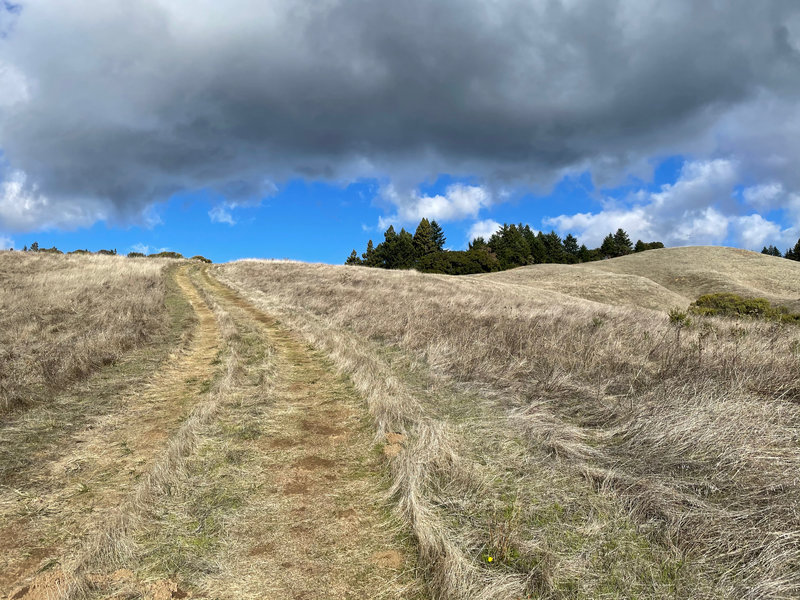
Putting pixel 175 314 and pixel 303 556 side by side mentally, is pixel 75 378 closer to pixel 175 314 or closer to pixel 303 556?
pixel 303 556

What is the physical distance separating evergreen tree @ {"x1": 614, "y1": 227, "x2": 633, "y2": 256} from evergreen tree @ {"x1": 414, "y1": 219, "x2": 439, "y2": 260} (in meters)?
42.9

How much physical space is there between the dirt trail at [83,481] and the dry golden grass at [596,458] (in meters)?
3.07

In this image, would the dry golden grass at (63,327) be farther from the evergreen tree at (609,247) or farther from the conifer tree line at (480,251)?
the evergreen tree at (609,247)

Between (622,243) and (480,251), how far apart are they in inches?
1542

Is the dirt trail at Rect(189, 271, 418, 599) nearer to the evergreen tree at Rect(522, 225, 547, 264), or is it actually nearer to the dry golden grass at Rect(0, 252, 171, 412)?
the dry golden grass at Rect(0, 252, 171, 412)

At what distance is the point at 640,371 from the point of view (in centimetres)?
733

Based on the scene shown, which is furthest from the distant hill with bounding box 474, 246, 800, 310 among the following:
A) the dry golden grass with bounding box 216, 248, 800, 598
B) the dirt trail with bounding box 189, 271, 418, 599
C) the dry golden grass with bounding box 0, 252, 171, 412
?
the dirt trail with bounding box 189, 271, 418, 599

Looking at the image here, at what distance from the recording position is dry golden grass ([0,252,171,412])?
25.8ft

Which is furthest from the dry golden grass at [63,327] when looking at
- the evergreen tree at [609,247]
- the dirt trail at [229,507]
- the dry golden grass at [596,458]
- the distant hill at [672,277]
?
the evergreen tree at [609,247]

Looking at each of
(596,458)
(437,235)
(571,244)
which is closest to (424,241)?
(437,235)

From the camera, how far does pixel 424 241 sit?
285 ft

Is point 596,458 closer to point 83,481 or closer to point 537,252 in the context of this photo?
point 83,481

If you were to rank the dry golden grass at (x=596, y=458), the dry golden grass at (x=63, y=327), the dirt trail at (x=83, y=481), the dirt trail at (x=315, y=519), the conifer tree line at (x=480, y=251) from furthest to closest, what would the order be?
1. the conifer tree line at (x=480, y=251)
2. the dry golden grass at (x=63, y=327)
3. the dirt trail at (x=83, y=481)
4. the dirt trail at (x=315, y=519)
5. the dry golden grass at (x=596, y=458)

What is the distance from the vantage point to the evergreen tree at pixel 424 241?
86250 mm
